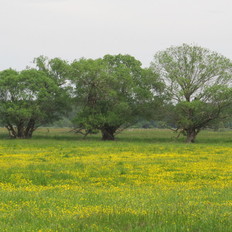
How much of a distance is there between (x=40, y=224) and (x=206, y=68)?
5344 centimetres

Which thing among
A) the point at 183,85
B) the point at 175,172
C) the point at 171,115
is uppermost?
the point at 183,85

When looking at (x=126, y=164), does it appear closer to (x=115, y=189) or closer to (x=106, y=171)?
(x=106, y=171)

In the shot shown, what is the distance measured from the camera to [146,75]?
63.6 metres

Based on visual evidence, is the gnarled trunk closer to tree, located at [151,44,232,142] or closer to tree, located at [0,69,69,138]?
tree, located at [0,69,69,138]

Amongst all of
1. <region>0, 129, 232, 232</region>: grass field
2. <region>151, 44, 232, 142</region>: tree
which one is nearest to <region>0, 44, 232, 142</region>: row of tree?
<region>151, 44, 232, 142</region>: tree

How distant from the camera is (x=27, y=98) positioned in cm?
6569

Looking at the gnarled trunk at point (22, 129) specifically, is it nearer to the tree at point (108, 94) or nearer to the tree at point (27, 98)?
the tree at point (27, 98)

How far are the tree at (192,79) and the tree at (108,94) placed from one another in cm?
342

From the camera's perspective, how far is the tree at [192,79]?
58.7 m

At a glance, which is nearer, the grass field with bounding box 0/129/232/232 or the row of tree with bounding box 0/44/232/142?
the grass field with bounding box 0/129/232/232

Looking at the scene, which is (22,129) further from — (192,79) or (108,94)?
(192,79)

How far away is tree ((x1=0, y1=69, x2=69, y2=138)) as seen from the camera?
63.8 m

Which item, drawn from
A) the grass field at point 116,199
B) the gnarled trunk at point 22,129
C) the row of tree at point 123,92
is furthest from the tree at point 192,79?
the grass field at point 116,199

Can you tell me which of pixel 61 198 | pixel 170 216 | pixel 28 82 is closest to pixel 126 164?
pixel 61 198
